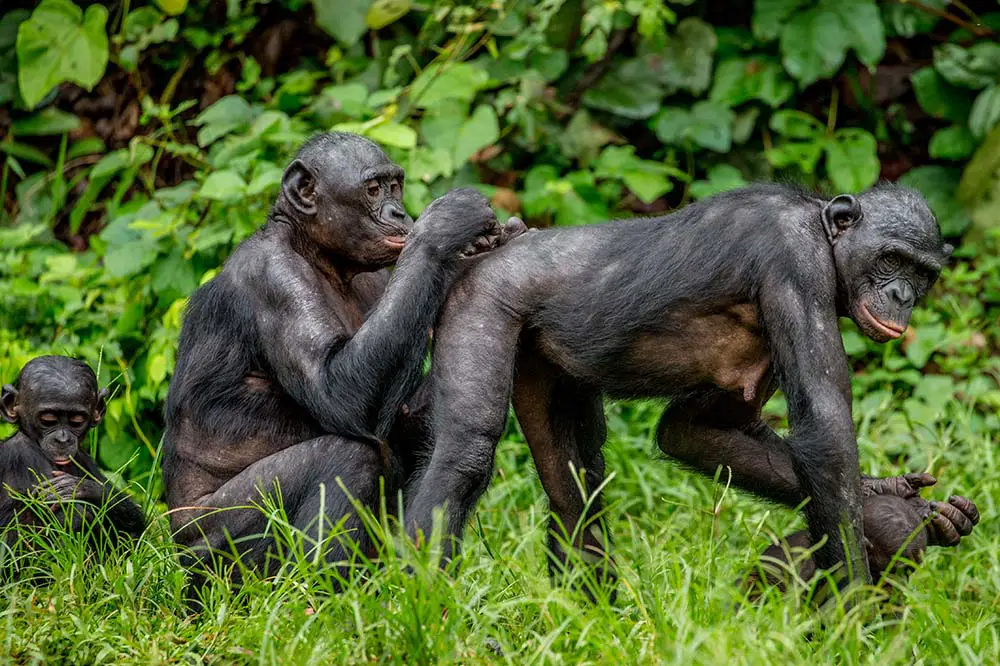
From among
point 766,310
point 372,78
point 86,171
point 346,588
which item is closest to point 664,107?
point 372,78

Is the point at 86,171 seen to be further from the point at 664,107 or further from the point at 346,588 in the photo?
the point at 346,588

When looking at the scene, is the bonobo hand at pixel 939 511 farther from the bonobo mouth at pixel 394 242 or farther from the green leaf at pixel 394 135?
the green leaf at pixel 394 135

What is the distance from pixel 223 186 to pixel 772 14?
3.89 metres

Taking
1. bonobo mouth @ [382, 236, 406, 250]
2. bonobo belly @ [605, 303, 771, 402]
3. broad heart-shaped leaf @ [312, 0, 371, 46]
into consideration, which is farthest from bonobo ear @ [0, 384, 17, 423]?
broad heart-shaped leaf @ [312, 0, 371, 46]

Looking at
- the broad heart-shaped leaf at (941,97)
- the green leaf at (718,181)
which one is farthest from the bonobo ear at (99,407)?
the broad heart-shaped leaf at (941,97)

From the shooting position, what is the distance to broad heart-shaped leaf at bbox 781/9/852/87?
8.27 meters

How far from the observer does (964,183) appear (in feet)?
27.1

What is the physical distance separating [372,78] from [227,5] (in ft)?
4.51

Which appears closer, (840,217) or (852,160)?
(840,217)

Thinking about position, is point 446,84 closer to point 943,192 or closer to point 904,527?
point 943,192

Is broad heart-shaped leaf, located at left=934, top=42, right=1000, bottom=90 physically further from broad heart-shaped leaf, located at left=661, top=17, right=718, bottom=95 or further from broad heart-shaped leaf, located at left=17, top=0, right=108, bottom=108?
broad heart-shaped leaf, located at left=17, top=0, right=108, bottom=108

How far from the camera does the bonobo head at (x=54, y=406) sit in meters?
5.13

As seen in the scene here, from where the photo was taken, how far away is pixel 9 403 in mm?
5277

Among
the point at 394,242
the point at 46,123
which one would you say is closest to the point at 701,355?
the point at 394,242
